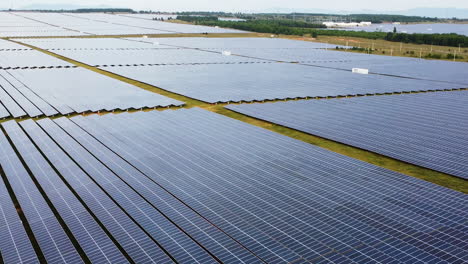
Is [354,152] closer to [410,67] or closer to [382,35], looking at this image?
[410,67]

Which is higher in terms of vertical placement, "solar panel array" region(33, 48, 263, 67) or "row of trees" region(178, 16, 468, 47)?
"row of trees" region(178, 16, 468, 47)

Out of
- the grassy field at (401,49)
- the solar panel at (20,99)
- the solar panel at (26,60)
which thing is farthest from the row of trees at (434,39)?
the solar panel at (20,99)

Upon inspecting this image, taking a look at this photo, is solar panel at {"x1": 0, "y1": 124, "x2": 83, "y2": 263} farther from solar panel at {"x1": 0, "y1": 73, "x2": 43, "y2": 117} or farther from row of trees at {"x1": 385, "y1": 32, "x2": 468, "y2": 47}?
row of trees at {"x1": 385, "y1": 32, "x2": 468, "y2": 47}

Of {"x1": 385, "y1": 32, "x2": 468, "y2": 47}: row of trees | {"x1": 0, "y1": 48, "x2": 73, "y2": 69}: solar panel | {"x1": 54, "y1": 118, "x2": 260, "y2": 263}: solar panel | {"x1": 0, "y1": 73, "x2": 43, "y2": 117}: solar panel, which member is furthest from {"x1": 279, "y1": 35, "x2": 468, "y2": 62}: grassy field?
{"x1": 54, "y1": 118, "x2": 260, "y2": 263}: solar panel

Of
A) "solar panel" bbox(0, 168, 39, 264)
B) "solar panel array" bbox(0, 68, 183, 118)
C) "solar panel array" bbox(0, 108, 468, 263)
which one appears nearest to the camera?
"solar panel" bbox(0, 168, 39, 264)

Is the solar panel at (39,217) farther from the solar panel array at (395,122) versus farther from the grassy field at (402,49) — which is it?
the grassy field at (402,49)

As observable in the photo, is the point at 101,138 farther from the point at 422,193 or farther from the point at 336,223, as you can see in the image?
the point at 422,193
